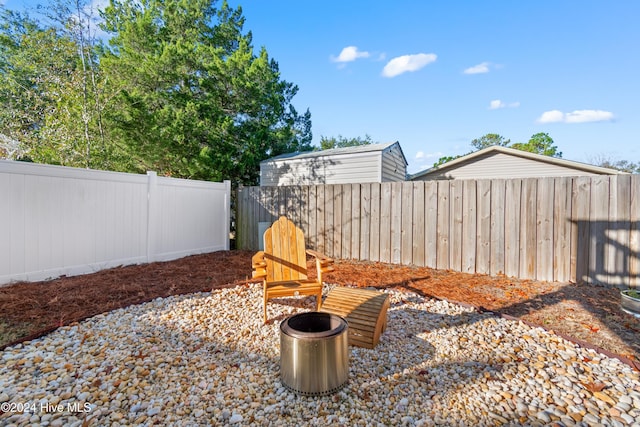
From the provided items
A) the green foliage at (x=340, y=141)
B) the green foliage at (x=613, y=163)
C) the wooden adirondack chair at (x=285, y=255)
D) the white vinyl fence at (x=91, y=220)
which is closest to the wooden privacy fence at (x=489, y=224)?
the white vinyl fence at (x=91, y=220)

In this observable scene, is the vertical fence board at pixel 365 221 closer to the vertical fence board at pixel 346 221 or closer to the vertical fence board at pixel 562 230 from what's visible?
the vertical fence board at pixel 346 221

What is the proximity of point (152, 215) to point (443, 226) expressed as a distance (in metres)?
4.99

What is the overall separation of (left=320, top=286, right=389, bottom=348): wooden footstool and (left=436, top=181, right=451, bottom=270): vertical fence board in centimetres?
244

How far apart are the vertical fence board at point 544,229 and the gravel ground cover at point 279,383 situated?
1861 millimetres

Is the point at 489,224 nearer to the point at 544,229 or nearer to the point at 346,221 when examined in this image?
the point at 544,229

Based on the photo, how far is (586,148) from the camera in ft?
63.5

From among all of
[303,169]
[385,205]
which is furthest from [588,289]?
[303,169]

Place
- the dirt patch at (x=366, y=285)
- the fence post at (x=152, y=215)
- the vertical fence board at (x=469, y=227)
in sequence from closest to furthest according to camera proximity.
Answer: the dirt patch at (x=366, y=285) < the vertical fence board at (x=469, y=227) < the fence post at (x=152, y=215)

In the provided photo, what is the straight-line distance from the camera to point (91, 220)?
14.5 feet

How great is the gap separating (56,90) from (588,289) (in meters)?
11.2

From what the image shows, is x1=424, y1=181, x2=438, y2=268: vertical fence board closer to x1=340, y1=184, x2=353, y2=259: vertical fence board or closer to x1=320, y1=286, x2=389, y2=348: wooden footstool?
x1=340, y1=184, x2=353, y2=259: vertical fence board

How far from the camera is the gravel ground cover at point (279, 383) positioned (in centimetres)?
161

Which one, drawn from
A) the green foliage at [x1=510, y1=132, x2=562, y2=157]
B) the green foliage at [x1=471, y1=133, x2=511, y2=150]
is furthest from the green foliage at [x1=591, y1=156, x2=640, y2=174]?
the green foliage at [x1=471, y1=133, x2=511, y2=150]

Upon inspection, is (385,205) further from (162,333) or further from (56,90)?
(56,90)
